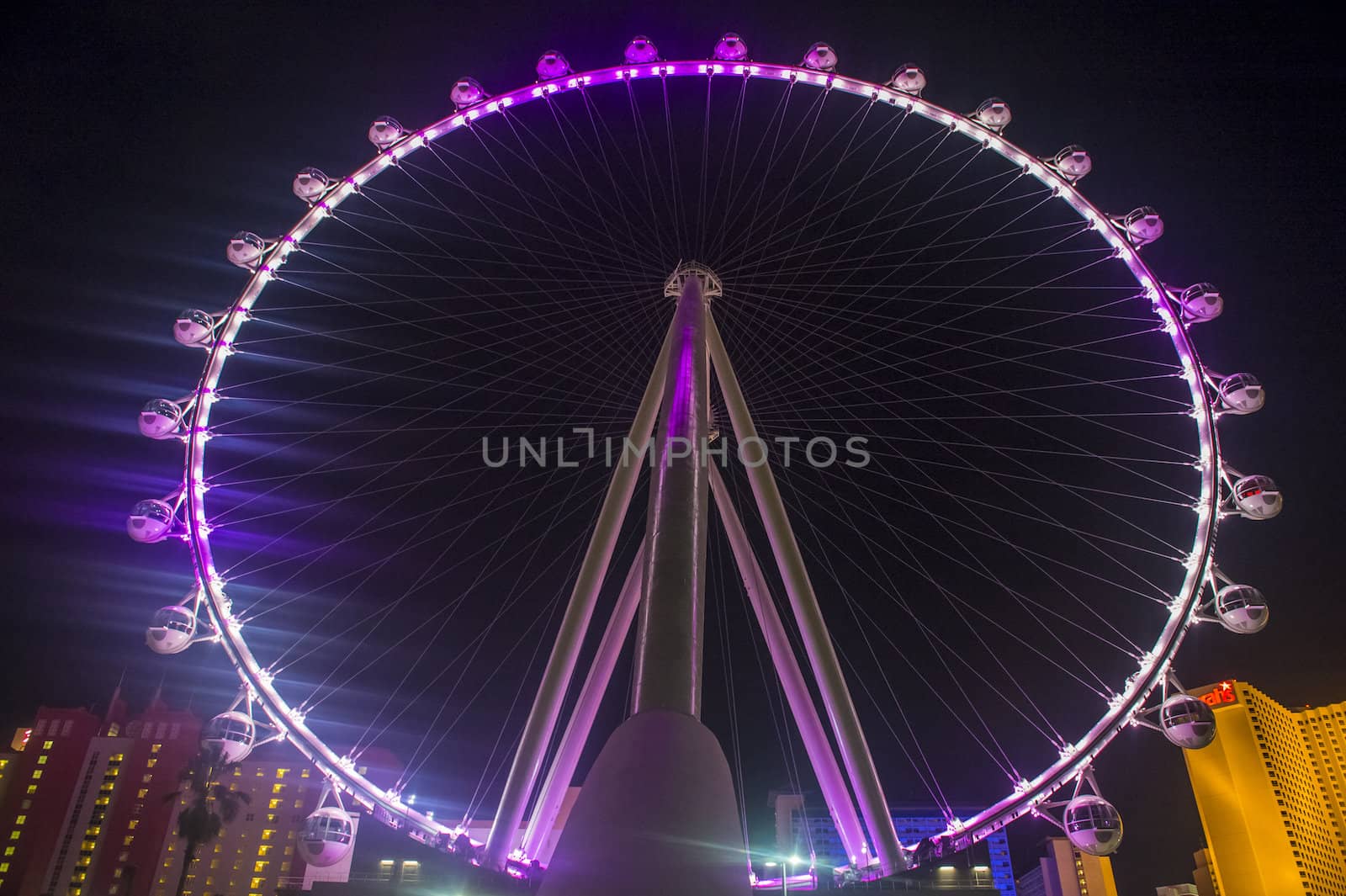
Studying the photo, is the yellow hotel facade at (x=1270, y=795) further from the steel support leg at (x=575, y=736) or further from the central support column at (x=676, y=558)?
the central support column at (x=676, y=558)

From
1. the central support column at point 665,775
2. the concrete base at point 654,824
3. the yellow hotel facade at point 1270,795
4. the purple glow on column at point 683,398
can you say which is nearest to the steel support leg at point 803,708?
the purple glow on column at point 683,398

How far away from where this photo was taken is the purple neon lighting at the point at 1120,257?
12781mm

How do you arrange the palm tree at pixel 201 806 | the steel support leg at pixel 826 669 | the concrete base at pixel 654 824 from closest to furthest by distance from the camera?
the concrete base at pixel 654 824 < the steel support leg at pixel 826 669 < the palm tree at pixel 201 806

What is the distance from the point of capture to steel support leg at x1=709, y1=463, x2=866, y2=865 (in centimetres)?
1485

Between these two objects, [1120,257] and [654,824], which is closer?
[654,824]

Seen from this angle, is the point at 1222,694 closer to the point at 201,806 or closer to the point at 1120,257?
the point at 1120,257

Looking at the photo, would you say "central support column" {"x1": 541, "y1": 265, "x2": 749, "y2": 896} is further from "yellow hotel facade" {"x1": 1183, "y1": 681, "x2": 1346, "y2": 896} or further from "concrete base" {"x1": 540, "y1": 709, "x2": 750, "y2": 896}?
"yellow hotel facade" {"x1": 1183, "y1": 681, "x2": 1346, "y2": 896}

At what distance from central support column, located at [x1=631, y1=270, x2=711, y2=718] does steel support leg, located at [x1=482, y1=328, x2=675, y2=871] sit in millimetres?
3359

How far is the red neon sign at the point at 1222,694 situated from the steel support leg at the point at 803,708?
298 ft

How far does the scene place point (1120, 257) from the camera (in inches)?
587

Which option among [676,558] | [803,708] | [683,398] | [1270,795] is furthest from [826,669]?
[1270,795]

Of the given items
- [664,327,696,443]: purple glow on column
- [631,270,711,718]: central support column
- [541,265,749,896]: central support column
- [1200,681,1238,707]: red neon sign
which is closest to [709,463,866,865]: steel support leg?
[664,327,696,443]: purple glow on column

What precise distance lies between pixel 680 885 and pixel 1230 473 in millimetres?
11530

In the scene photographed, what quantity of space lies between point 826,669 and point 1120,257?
8.98 m
